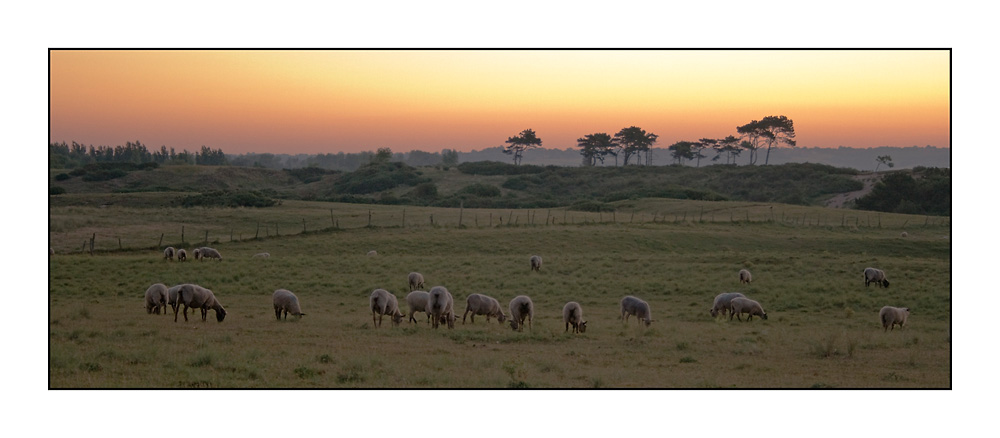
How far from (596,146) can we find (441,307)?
507 feet

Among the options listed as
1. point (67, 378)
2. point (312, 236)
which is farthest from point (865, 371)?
point (312, 236)

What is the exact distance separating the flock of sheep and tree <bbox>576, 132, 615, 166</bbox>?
479 ft

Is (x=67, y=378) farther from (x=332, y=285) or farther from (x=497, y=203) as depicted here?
(x=497, y=203)

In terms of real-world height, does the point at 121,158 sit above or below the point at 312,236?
above

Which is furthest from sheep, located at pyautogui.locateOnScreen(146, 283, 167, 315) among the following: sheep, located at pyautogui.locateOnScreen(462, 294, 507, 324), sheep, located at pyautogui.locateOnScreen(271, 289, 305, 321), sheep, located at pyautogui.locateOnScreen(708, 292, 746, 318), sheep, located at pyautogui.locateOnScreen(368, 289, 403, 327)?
sheep, located at pyautogui.locateOnScreen(708, 292, 746, 318)

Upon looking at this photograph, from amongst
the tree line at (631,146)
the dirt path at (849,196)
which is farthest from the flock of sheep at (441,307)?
the tree line at (631,146)

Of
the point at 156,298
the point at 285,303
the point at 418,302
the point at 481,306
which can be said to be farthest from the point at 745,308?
the point at 156,298

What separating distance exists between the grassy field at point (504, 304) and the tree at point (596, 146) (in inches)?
4242

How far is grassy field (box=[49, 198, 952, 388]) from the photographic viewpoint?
594 inches

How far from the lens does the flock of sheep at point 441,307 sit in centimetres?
2148

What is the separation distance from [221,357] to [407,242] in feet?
106

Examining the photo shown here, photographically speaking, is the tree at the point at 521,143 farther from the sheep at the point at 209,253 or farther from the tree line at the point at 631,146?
the sheep at the point at 209,253

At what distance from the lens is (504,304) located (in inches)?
1163

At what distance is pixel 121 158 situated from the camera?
16412cm
